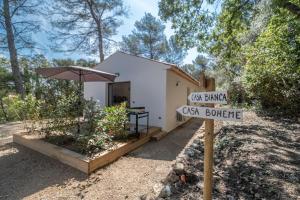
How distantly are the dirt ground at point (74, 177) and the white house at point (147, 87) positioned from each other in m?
2.36

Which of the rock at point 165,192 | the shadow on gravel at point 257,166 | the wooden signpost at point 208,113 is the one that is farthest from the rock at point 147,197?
the wooden signpost at point 208,113

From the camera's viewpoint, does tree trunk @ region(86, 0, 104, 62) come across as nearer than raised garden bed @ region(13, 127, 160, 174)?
No

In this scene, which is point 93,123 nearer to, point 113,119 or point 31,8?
point 113,119

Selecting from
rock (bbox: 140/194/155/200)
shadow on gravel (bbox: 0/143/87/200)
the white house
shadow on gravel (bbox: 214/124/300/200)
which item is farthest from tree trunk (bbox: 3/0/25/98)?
shadow on gravel (bbox: 214/124/300/200)

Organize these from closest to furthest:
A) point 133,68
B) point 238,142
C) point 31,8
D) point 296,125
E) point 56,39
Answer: point 238,142
point 296,125
point 133,68
point 31,8
point 56,39

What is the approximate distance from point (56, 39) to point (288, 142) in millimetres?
13841

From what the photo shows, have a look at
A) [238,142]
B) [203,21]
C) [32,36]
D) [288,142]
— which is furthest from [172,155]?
[32,36]

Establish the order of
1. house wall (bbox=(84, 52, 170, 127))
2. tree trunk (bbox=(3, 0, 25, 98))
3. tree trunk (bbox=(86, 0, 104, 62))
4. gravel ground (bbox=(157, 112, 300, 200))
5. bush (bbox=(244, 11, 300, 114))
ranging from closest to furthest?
gravel ground (bbox=(157, 112, 300, 200)), bush (bbox=(244, 11, 300, 114)), house wall (bbox=(84, 52, 170, 127)), tree trunk (bbox=(3, 0, 25, 98)), tree trunk (bbox=(86, 0, 104, 62))

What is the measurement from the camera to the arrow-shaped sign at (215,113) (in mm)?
1665

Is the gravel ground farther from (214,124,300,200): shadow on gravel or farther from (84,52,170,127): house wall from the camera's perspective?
Result: (84,52,170,127): house wall

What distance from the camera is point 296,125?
6.63 m

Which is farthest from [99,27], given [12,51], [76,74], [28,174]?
[28,174]

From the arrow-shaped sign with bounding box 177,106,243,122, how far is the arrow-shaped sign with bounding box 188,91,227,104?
78mm

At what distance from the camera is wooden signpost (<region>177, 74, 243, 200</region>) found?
1791 mm
